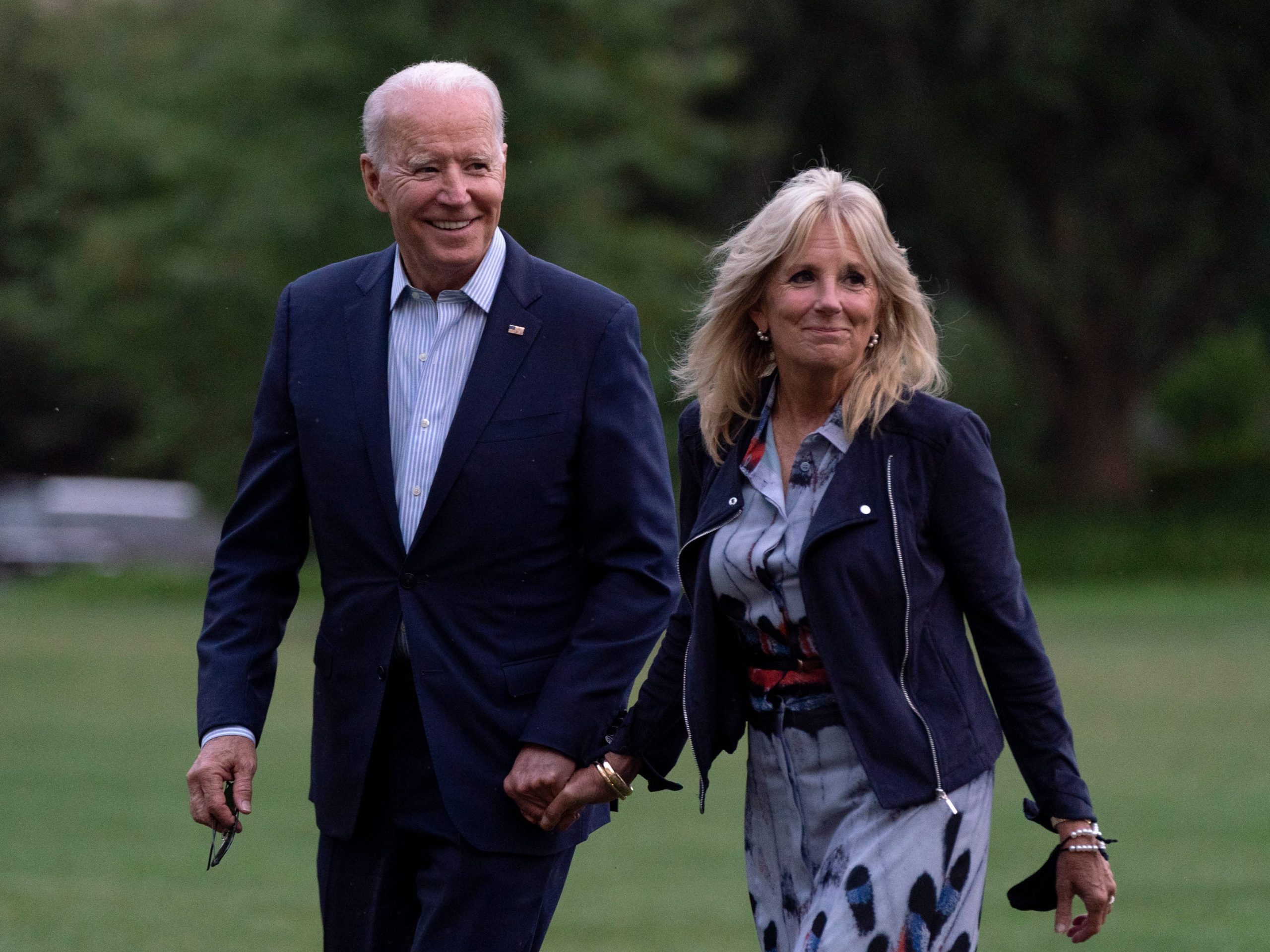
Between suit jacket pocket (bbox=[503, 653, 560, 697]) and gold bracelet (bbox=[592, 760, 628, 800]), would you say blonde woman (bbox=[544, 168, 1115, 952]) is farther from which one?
suit jacket pocket (bbox=[503, 653, 560, 697])

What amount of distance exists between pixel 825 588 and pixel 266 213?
83.9ft

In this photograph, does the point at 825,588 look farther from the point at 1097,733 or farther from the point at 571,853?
the point at 1097,733

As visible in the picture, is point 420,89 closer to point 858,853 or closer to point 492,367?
point 492,367

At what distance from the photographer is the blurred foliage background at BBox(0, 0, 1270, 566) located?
2859 centimetres

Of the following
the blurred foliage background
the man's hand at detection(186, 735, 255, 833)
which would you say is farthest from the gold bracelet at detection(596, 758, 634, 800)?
the blurred foliage background

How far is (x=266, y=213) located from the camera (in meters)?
28.5

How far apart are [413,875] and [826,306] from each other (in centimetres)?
146

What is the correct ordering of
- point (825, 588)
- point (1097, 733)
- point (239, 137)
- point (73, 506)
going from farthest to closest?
point (73, 506), point (239, 137), point (1097, 733), point (825, 588)

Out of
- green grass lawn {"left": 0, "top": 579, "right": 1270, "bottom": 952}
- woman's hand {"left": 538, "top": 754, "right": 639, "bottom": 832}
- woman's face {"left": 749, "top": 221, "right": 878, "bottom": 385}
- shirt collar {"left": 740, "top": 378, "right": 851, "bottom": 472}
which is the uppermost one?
woman's face {"left": 749, "top": 221, "right": 878, "bottom": 385}

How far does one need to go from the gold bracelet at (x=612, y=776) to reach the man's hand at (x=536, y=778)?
0.07 metres

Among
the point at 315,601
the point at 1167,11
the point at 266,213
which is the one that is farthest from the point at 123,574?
the point at 1167,11

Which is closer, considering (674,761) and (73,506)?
(674,761)

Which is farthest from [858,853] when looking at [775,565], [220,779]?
[220,779]

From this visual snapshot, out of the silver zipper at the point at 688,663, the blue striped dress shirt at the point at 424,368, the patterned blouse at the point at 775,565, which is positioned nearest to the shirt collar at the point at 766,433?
the patterned blouse at the point at 775,565
